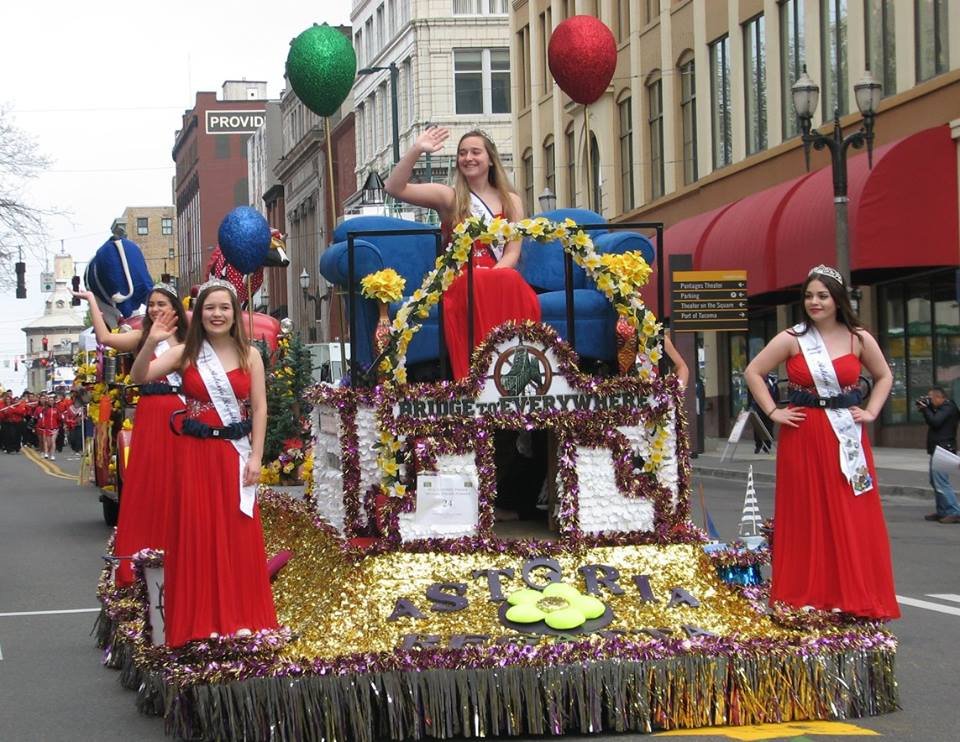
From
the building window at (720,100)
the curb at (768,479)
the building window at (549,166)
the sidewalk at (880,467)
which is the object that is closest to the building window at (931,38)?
the sidewalk at (880,467)

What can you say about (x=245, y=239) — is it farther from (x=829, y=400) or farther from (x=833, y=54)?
(x=833, y=54)

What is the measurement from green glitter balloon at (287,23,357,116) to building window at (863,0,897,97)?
20558 millimetres

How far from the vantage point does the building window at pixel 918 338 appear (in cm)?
2770

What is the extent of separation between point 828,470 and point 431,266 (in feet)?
9.96

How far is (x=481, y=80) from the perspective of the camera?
210ft

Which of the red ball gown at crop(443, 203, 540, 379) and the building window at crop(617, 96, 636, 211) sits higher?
the building window at crop(617, 96, 636, 211)

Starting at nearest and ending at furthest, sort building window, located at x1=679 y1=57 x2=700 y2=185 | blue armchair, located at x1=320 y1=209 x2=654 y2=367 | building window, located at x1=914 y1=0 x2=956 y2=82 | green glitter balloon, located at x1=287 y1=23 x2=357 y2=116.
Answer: blue armchair, located at x1=320 y1=209 x2=654 y2=367 → green glitter balloon, located at x1=287 y1=23 x2=357 y2=116 → building window, located at x1=914 y1=0 x2=956 y2=82 → building window, located at x1=679 y1=57 x2=700 y2=185

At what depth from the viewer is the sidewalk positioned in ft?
69.9

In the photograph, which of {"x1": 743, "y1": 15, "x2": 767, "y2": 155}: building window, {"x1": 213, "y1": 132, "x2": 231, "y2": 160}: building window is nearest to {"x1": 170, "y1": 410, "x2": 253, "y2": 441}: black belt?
{"x1": 743, "y1": 15, "x2": 767, "y2": 155}: building window

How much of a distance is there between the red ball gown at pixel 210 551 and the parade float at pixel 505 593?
0.44 ft

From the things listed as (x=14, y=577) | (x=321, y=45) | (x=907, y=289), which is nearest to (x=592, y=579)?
(x=321, y=45)

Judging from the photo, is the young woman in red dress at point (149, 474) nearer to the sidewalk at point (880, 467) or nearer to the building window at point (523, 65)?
the sidewalk at point (880, 467)

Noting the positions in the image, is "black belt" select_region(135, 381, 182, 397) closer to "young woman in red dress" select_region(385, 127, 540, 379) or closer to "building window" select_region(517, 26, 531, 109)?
"young woman in red dress" select_region(385, 127, 540, 379)

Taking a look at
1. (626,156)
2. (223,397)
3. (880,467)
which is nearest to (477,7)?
(626,156)
